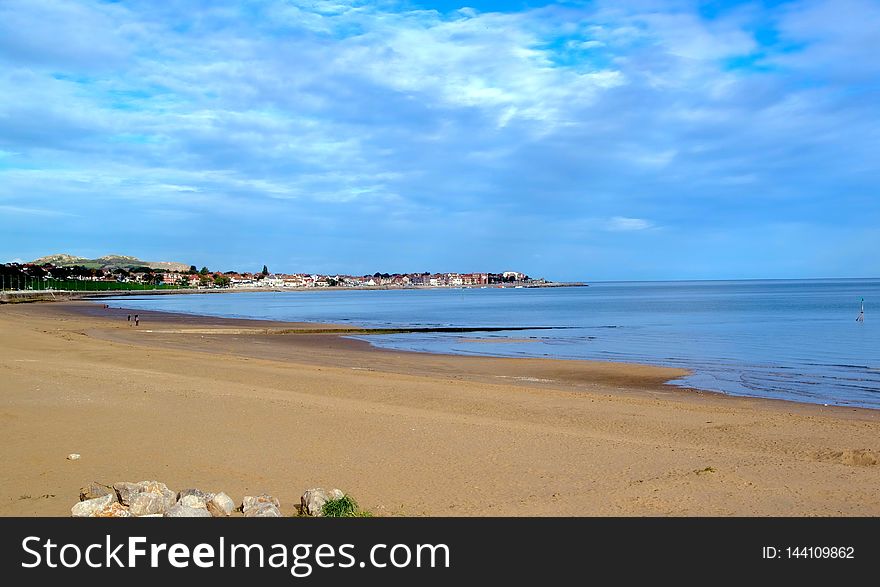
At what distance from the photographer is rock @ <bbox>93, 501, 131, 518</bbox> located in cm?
604

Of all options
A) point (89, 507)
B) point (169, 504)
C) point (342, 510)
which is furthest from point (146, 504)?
point (342, 510)

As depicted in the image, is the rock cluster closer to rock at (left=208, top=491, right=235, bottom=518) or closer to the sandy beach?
rock at (left=208, top=491, right=235, bottom=518)

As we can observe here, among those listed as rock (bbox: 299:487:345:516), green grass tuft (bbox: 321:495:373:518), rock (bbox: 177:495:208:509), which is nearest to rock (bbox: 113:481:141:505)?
rock (bbox: 177:495:208:509)

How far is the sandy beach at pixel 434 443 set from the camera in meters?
7.64

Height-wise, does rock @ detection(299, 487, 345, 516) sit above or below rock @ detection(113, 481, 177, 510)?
below

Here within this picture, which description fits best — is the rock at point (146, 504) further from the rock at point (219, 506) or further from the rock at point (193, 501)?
the rock at point (219, 506)

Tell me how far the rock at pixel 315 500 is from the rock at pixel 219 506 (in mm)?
705

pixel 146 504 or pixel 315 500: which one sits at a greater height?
pixel 146 504

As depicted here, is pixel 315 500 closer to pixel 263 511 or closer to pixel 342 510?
pixel 342 510

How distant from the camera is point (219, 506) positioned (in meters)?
6.36

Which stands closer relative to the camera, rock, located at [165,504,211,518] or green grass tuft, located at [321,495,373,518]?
rock, located at [165,504,211,518]

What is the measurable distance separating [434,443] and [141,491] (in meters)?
4.82
